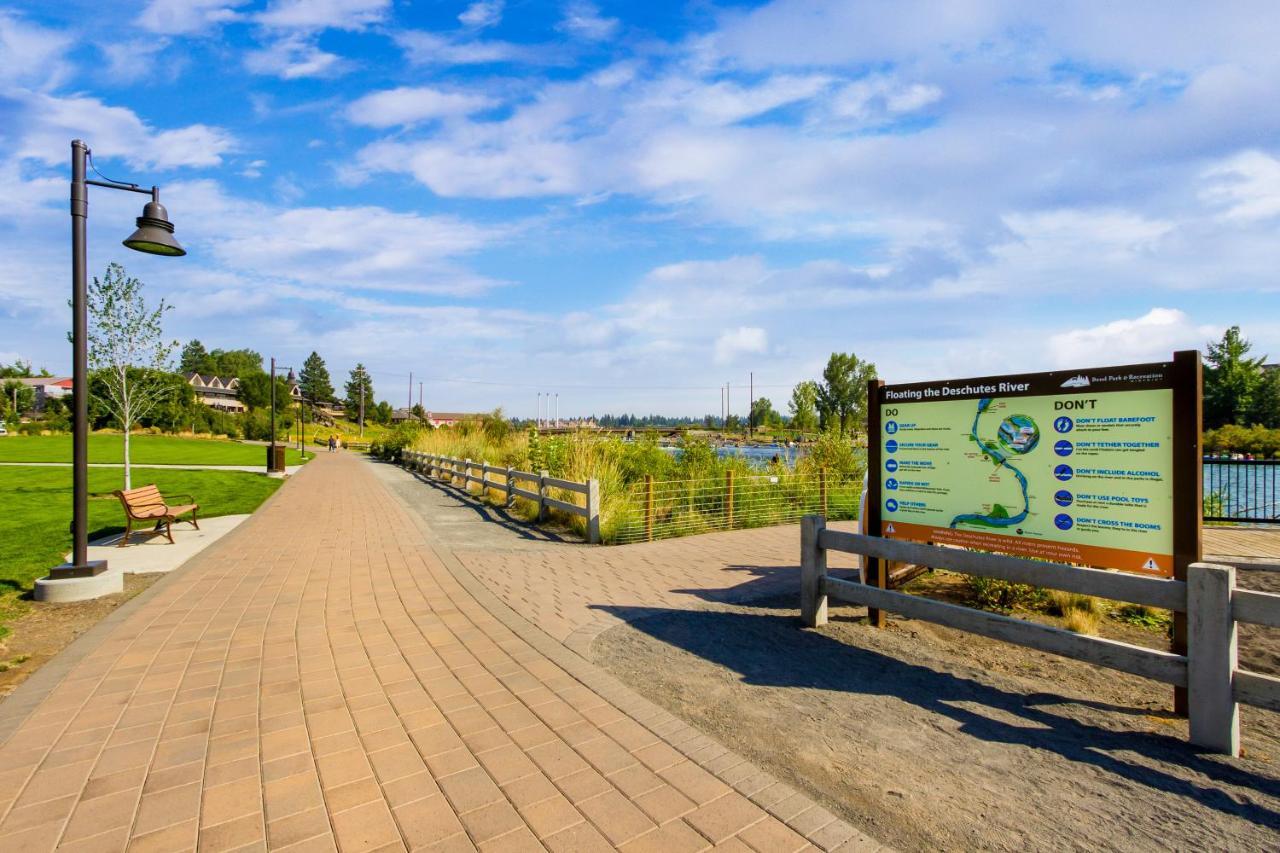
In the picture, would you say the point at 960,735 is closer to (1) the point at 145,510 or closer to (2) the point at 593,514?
(2) the point at 593,514

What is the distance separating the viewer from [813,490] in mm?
13250

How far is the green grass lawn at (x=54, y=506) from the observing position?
7219mm

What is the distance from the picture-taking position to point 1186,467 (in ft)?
12.3

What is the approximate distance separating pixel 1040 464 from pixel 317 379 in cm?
14061

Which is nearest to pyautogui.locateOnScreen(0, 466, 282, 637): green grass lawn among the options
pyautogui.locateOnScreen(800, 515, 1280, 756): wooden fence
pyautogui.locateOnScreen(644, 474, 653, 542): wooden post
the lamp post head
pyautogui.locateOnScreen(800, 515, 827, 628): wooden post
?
the lamp post head

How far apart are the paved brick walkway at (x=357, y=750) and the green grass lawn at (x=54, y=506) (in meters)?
2.29

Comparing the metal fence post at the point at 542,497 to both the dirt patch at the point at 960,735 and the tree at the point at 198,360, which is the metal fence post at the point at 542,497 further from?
the tree at the point at 198,360

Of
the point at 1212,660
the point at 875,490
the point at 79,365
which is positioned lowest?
the point at 1212,660

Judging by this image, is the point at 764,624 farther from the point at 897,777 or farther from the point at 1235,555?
the point at 1235,555

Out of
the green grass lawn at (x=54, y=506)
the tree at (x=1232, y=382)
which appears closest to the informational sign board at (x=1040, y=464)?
the green grass lawn at (x=54, y=506)

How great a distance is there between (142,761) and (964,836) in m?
3.99

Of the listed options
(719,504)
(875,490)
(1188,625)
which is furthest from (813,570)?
(719,504)

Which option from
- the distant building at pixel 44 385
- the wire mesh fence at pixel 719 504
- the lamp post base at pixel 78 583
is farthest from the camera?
the distant building at pixel 44 385

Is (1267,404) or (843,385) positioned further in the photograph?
(843,385)
